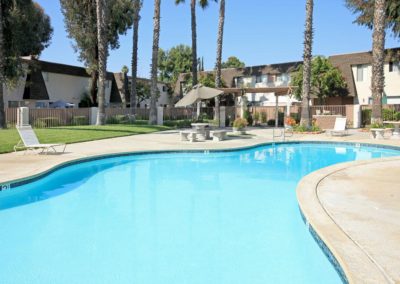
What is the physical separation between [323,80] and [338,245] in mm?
32212

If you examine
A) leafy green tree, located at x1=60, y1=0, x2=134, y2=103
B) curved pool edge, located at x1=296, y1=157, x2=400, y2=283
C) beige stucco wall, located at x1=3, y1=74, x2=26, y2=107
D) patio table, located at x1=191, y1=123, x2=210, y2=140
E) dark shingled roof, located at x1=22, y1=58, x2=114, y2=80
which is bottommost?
curved pool edge, located at x1=296, y1=157, x2=400, y2=283

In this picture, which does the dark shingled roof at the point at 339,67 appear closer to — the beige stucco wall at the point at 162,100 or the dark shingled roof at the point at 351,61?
the dark shingled roof at the point at 351,61

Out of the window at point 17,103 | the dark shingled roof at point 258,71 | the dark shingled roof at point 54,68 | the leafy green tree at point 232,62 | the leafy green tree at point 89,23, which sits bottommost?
the window at point 17,103

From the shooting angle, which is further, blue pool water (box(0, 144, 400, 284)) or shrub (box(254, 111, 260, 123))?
shrub (box(254, 111, 260, 123))

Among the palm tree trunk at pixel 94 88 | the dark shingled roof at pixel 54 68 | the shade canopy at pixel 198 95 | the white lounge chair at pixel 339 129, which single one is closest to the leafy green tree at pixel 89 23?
the palm tree trunk at pixel 94 88

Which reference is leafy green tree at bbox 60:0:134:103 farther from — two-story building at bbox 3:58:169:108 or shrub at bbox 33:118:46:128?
shrub at bbox 33:118:46:128

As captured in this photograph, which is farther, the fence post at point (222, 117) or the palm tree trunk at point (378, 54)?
the fence post at point (222, 117)

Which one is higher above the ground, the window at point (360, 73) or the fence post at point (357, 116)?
the window at point (360, 73)

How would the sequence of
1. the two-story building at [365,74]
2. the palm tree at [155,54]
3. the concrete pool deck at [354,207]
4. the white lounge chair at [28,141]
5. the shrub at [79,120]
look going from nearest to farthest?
the concrete pool deck at [354,207], the white lounge chair at [28,141], the shrub at [79,120], the palm tree at [155,54], the two-story building at [365,74]

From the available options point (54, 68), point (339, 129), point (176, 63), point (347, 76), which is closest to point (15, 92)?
point (54, 68)

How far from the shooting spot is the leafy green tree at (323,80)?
34812 millimetres

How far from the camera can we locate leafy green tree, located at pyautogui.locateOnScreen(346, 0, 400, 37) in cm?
3084

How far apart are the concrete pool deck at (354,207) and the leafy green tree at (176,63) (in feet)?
204

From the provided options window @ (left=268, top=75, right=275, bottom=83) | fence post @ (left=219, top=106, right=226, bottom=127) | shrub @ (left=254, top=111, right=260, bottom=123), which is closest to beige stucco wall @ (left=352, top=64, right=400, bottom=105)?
window @ (left=268, top=75, right=275, bottom=83)
